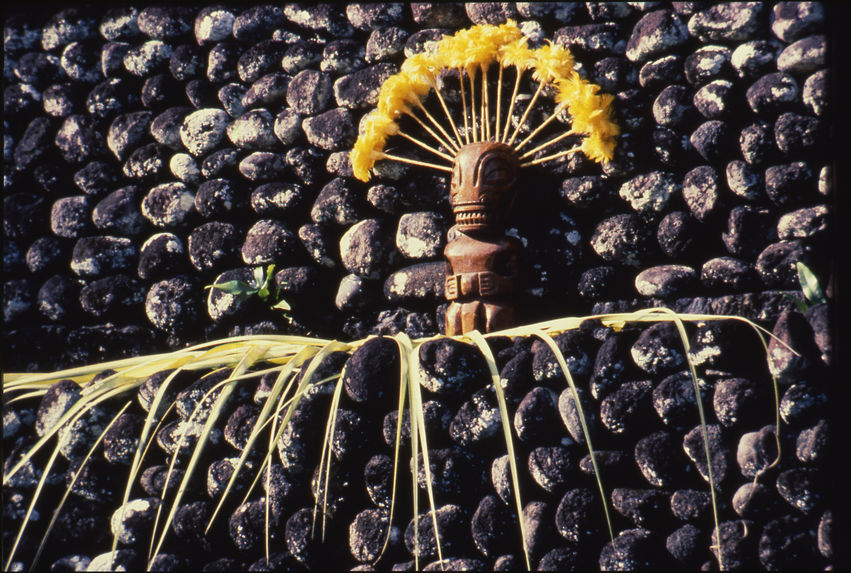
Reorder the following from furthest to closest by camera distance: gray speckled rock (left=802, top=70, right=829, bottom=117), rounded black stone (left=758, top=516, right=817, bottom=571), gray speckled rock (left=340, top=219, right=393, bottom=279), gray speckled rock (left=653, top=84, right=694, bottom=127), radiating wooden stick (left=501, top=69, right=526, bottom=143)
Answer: gray speckled rock (left=340, top=219, right=393, bottom=279) < radiating wooden stick (left=501, top=69, right=526, bottom=143) < gray speckled rock (left=653, top=84, right=694, bottom=127) < gray speckled rock (left=802, top=70, right=829, bottom=117) < rounded black stone (left=758, top=516, right=817, bottom=571)

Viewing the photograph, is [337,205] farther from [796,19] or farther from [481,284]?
[796,19]

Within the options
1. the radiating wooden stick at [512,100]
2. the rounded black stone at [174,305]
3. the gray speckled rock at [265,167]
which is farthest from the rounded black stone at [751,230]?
the rounded black stone at [174,305]

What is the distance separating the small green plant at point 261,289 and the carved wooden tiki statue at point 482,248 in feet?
2.23

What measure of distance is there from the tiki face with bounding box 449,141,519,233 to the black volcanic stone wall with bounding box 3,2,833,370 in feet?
0.60

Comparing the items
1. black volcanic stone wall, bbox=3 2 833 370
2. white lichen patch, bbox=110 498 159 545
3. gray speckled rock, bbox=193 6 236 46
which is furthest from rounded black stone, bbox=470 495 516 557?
gray speckled rock, bbox=193 6 236 46

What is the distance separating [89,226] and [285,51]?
3.52ft

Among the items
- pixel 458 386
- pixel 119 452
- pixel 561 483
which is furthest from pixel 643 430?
pixel 119 452

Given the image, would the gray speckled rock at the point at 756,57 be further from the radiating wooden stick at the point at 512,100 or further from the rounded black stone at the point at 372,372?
the rounded black stone at the point at 372,372

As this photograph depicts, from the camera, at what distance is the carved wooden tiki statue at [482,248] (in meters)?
2.25

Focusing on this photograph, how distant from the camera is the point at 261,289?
2.61 m

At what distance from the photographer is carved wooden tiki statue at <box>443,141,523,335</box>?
2.25 meters

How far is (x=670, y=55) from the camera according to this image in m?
2.27

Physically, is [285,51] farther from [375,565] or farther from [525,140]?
[375,565]

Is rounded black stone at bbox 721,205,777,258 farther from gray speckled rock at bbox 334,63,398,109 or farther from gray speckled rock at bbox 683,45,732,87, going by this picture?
gray speckled rock at bbox 334,63,398,109
